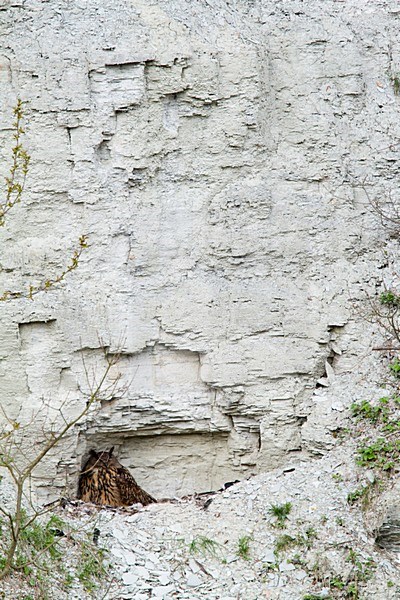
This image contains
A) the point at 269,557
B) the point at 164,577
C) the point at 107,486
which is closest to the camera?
the point at 164,577

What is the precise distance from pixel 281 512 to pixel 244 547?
0.37 metres

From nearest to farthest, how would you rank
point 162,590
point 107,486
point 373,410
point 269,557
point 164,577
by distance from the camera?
1. point 162,590
2. point 164,577
3. point 269,557
4. point 373,410
5. point 107,486

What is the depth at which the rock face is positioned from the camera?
21.9ft

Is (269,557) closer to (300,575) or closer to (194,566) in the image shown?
(300,575)

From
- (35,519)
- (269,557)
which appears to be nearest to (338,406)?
(269,557)

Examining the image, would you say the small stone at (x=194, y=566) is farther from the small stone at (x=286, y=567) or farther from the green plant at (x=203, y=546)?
the small stone at (x=286, y=567)

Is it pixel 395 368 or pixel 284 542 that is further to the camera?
pixel 395 368

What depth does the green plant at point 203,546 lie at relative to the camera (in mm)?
6078

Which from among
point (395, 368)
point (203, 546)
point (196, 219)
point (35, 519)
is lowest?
point (203, 546)

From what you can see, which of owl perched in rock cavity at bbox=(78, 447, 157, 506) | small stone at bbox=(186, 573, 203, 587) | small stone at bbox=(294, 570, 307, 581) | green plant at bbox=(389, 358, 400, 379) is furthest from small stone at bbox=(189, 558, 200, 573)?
green plant at bbox=(389, 358, 400, 379)

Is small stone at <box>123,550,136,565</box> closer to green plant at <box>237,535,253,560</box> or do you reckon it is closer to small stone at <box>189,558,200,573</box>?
small stone at <box>189,558,200,573</box>

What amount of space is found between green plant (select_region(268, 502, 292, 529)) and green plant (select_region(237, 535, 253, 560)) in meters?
0.24

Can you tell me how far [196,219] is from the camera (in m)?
6.87

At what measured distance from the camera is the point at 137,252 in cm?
680
